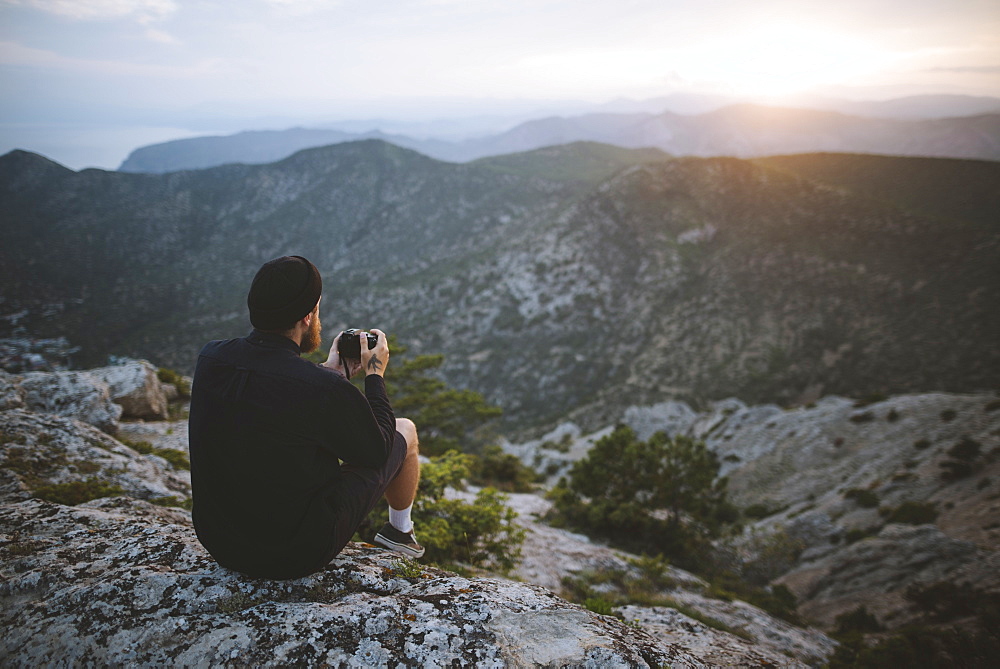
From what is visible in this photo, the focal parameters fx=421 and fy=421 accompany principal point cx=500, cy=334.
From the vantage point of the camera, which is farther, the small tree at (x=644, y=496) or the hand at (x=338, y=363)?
the small tree at (x=644, y=496)

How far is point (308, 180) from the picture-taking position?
127938 mm

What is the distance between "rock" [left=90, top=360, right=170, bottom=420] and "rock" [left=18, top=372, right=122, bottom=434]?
1.26 meters

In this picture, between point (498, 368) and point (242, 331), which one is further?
point (242, 331)

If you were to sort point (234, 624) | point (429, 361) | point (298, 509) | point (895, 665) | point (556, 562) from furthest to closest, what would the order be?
point (429, 361), point (556, 562), point (895, 665), point (298, 509), point (234, 624)

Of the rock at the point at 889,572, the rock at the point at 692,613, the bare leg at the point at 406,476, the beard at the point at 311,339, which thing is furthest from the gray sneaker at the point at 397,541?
the rock at the point at 889,572

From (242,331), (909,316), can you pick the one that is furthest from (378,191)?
(909,316)

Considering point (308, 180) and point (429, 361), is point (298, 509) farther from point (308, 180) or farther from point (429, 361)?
point (308, 180)

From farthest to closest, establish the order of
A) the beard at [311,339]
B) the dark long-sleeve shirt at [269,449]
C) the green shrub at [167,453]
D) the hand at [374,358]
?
the green shrub at [167,453], the hand at [374,358], the beard at [311,339], the dark long-sleeve shirt at [269,449]

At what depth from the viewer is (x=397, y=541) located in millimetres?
4047

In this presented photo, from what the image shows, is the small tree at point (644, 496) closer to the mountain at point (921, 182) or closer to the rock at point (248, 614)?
the rock at point (248, 614)

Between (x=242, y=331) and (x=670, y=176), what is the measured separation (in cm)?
7477

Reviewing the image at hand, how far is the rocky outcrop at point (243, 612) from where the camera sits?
2361mm

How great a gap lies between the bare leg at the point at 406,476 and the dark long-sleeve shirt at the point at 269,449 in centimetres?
97

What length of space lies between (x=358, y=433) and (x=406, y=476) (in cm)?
126
